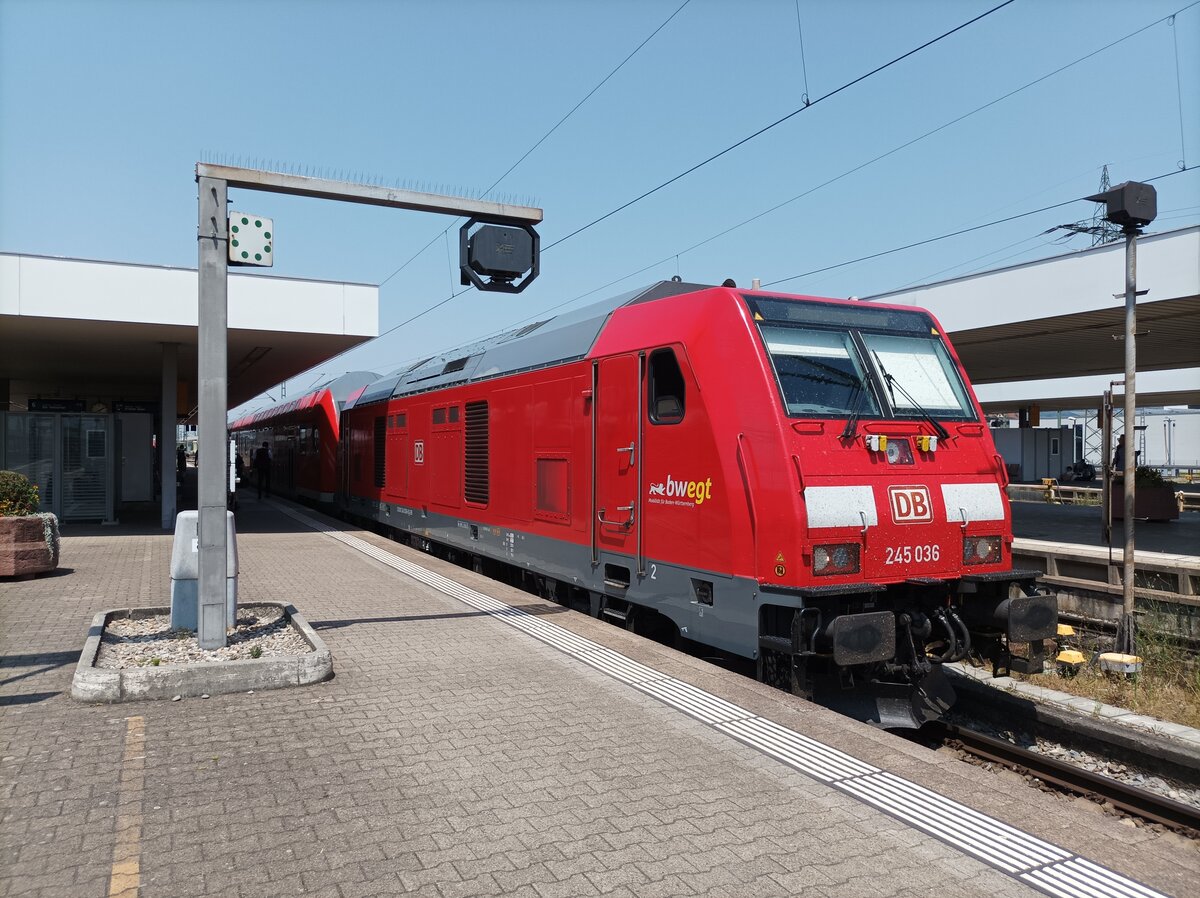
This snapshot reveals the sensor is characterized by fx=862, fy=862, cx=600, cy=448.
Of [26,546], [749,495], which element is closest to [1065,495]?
[749,495]

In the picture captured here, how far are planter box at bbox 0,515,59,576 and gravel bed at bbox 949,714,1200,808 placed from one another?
10824 mm

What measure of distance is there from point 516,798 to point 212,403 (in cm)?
428

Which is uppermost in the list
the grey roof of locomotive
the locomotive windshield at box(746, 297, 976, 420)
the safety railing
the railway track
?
the grey roof of locomotive

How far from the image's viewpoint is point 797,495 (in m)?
5.71

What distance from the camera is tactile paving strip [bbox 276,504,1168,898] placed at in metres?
3.51

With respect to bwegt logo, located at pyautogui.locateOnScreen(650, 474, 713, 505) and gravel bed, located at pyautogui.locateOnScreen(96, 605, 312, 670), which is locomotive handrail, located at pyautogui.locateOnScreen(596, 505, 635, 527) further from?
gravel bed, located at pyautogui.locateOnScreen(96, 605, 312, 670)

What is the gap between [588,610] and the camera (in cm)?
899

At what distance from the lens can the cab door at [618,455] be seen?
726 centimetres

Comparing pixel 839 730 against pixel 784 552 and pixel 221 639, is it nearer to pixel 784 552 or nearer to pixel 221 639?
pixel 784 552

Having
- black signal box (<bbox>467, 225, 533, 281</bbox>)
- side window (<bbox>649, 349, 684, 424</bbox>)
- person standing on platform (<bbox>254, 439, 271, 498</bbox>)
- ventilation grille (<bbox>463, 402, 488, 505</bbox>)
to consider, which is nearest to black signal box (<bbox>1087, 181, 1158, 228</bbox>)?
side window (<bbox>649, 349, 684, 424</bbox>)

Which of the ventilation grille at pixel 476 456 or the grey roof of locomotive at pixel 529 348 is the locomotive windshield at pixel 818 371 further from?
the ventilation grille at pixel 476 456

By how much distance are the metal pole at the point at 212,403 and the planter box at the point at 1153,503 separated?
53.8 ft

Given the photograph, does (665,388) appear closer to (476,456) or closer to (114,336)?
(476,456)

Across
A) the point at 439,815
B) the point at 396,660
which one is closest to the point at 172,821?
the point at 439,815
